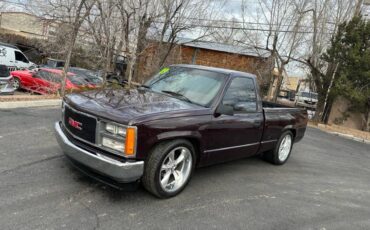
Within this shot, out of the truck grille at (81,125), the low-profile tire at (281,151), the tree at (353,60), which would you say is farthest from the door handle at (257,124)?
the tree at (353,60)

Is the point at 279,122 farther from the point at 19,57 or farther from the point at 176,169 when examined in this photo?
the point at 19,57

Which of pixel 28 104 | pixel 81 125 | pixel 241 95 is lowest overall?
pixel 28 104

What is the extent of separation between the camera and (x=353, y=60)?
1429 cm

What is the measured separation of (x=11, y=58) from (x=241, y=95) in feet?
57.9

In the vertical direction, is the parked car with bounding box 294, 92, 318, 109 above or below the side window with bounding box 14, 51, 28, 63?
below

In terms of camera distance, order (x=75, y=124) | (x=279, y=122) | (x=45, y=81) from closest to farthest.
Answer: (x=75, y=124), (x=279, y=122), (x=45, y=81)

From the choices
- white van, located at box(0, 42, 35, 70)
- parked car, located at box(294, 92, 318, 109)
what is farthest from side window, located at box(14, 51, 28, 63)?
parked car, located at box(294, 92, 318, 109)

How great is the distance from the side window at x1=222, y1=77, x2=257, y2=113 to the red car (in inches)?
355

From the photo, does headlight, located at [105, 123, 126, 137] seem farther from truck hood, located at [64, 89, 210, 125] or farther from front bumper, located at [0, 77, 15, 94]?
front bumper, located at [0, 77, 15, 94]

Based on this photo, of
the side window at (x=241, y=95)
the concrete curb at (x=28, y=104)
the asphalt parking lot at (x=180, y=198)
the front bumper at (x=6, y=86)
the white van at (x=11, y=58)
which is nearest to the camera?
the asphalt parking lot at (x=180, y=198)

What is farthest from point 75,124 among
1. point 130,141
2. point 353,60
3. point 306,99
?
point 306,99

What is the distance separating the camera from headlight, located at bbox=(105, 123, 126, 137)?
3.57 metres

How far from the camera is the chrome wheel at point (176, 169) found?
13.3ft

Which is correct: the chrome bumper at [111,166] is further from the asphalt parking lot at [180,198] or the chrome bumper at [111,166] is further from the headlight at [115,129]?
the asphalt parking lot at [180,198]
